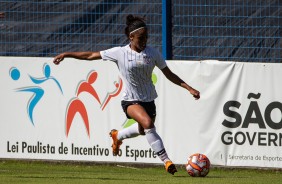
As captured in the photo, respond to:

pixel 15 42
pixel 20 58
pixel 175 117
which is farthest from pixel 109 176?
pixel 15 42

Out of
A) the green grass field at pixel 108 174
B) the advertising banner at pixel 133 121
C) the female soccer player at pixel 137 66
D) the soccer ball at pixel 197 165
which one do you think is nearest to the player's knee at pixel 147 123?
the female soccer player at pixel 137 66

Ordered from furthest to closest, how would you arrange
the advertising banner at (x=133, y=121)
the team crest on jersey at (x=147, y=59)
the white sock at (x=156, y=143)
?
the advertising banner at (x=133, y=121), the team crest on jersey at (x=147, y=59), the white sock at (x=156, y=143)

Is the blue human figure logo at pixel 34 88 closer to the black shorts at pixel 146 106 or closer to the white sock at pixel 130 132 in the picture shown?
the white sock at pixel 130 132

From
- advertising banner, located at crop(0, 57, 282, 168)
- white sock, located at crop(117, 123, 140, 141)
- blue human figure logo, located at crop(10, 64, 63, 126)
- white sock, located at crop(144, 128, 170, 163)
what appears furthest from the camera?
blue human figure logo, located at crop(10, 64, 63, 126)

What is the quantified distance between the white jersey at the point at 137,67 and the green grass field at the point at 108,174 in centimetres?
114

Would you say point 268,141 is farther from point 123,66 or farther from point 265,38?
point 123,66

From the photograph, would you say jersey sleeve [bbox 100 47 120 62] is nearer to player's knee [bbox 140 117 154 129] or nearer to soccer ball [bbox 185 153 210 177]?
player's knee [bbox 140 117 154 129]

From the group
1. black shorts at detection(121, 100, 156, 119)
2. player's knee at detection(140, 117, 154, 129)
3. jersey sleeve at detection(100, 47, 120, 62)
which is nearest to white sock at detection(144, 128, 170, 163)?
player's knee at detection(140, 117, 154, 129)

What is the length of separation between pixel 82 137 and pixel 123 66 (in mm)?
3398

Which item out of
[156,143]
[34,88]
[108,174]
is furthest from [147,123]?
[34,88]

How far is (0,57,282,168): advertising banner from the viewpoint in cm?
1614

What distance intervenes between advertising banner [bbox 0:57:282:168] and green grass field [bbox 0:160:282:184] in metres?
0.16

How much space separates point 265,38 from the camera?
17.3 meters

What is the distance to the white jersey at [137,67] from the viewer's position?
44.9 ft
